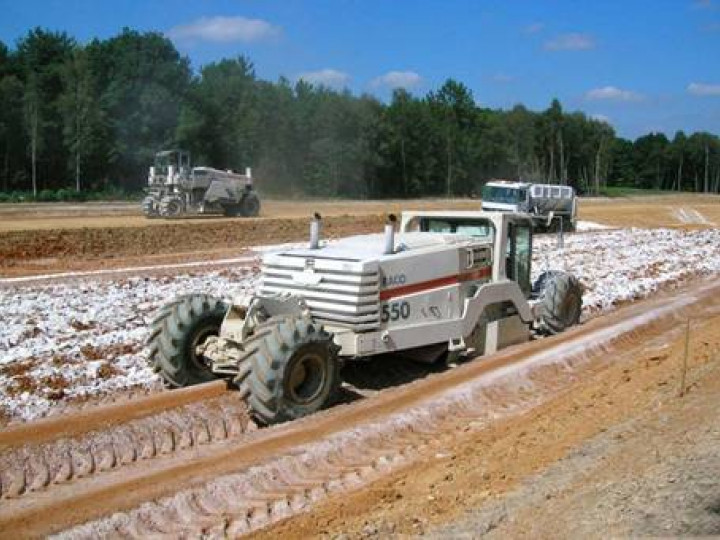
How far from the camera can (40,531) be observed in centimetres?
648

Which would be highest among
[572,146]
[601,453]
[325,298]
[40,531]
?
[572,146]

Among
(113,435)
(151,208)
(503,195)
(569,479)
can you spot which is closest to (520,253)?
(113,435)

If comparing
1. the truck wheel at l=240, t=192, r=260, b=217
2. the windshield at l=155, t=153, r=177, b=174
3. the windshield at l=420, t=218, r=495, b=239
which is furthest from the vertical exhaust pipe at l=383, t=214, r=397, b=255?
the truck wheel at l=240, t=192, r=260, b=217

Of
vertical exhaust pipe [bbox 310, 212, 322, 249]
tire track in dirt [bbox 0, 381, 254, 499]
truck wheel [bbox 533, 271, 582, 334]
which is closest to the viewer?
tire track in dirt [bbox 0, 381, 254, 499]

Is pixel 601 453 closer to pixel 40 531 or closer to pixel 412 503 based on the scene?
pixel 412 503

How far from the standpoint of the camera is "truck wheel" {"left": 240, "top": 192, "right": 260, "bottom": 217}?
4091 centimetres

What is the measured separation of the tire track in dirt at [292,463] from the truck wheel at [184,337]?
1.71 metres

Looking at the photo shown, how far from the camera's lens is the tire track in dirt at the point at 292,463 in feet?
22.1

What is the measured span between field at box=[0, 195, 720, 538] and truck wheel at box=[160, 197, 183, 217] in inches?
899

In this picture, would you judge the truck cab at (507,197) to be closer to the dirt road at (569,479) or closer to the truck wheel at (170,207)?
the truck wheel at (170,207)

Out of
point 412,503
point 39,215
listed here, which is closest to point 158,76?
point 39,215

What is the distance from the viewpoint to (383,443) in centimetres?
864

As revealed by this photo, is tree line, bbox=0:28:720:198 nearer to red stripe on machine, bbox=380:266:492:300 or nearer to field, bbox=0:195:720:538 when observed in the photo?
field, bbox=0:195:720:538

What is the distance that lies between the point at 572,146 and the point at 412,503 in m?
122
